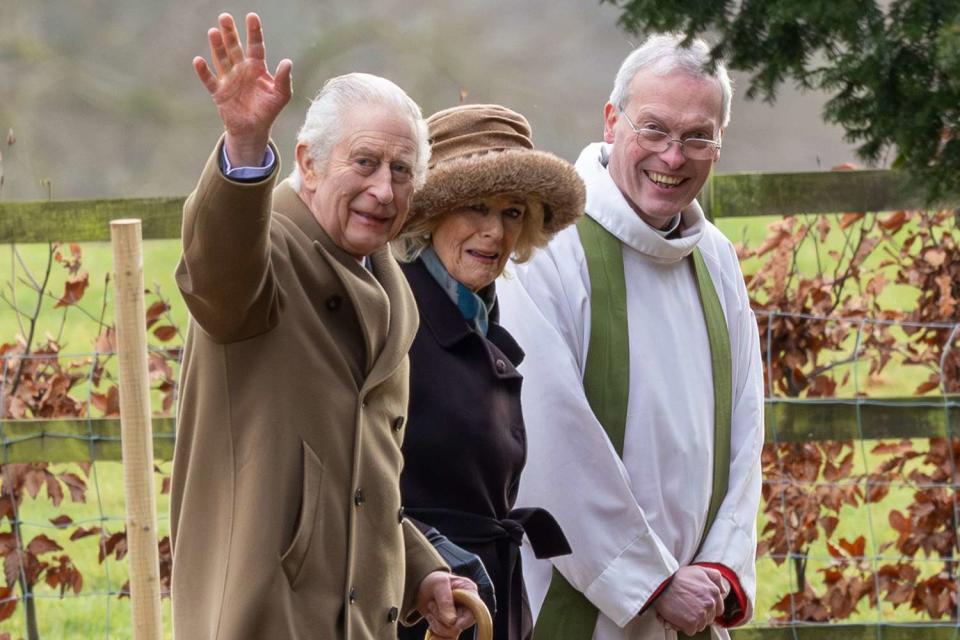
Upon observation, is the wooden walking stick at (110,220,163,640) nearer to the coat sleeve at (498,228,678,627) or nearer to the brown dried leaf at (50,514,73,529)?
the coat sleeve at (498,228,678,627)

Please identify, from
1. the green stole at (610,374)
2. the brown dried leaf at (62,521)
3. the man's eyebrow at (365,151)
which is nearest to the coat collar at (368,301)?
the man's eyebrow at (365,151)

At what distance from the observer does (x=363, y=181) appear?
2.67m

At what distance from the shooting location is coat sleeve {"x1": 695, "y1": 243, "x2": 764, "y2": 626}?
3.57 m

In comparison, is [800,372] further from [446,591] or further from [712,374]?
[446,591]

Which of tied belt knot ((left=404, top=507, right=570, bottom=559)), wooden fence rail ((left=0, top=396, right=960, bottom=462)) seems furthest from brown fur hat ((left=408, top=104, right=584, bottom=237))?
wooden fence rail ((left=0, top=396, right=960, bottom=462))

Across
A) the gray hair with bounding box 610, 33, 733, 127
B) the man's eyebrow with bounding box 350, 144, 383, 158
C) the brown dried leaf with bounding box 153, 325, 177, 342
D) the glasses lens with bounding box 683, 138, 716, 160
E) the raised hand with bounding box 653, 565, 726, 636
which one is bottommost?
the raised hand with bounding box 653, 565, 726, 636

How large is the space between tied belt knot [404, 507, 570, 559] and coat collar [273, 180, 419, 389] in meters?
0.48

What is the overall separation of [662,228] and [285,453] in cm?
145

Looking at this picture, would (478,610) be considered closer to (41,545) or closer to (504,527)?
(504,527)

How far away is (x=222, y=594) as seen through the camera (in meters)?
2.50

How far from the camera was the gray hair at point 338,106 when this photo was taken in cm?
271

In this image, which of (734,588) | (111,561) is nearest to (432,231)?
(734,588)

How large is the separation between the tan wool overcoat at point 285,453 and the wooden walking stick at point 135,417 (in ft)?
4.02

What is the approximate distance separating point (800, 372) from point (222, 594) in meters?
2.92
